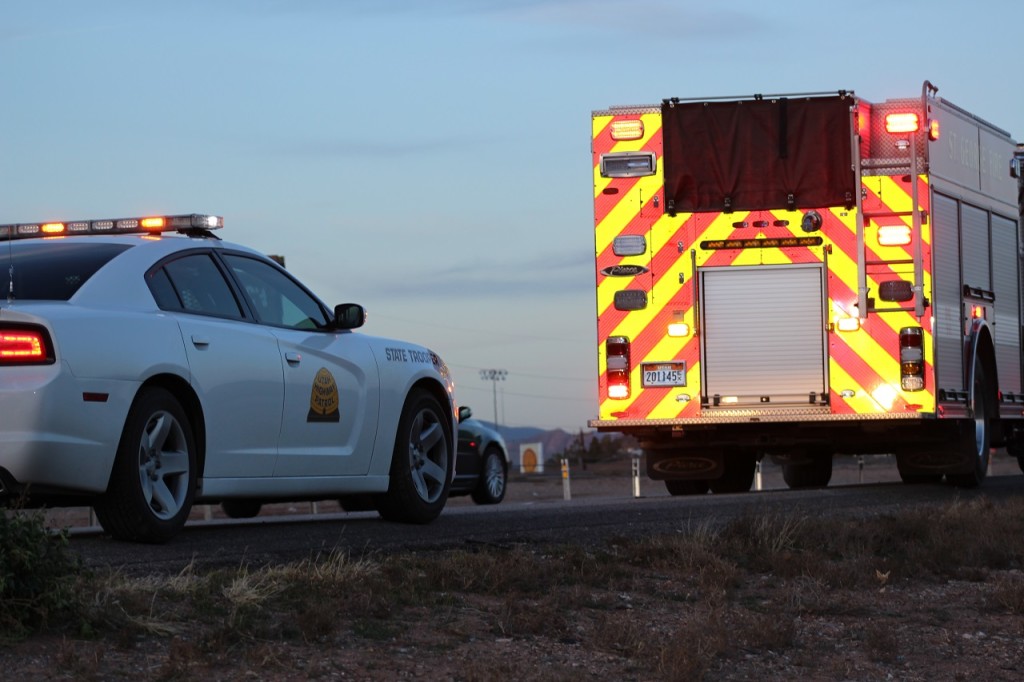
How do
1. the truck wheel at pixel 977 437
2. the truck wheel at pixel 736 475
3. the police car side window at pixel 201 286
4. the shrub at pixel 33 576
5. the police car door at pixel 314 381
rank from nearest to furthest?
1. the shrub at pixel 33 576
2. the police car side window at pixel 201 286
3. the police car door at pixel 314 381
4. the truck wheel at pixel 977 437
5. the truck wheel at pixel 736 475

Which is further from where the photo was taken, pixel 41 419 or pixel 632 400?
pixel 632 400

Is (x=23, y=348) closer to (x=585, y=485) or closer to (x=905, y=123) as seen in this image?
(x=905, y=123)

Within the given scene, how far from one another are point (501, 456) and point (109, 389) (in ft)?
44.0

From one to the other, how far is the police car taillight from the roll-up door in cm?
875

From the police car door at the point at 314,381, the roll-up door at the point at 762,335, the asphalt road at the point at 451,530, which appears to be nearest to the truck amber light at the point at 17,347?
the asphalt road at the point at 451,530

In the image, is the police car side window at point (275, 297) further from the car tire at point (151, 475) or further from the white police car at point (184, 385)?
the car tire at point (151, 475)

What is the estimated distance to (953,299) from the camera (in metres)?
16.1

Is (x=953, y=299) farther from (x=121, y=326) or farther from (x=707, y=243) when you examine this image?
(x=121, y=326)

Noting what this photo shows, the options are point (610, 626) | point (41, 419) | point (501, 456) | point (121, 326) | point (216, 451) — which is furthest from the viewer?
point (501, 456)

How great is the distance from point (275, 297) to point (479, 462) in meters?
10.6

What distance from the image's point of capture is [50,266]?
28.4 feet

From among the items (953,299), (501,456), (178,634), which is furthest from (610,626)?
(501,456)

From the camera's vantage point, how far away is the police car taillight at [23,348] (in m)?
7.73

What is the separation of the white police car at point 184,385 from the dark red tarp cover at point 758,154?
5.30m
